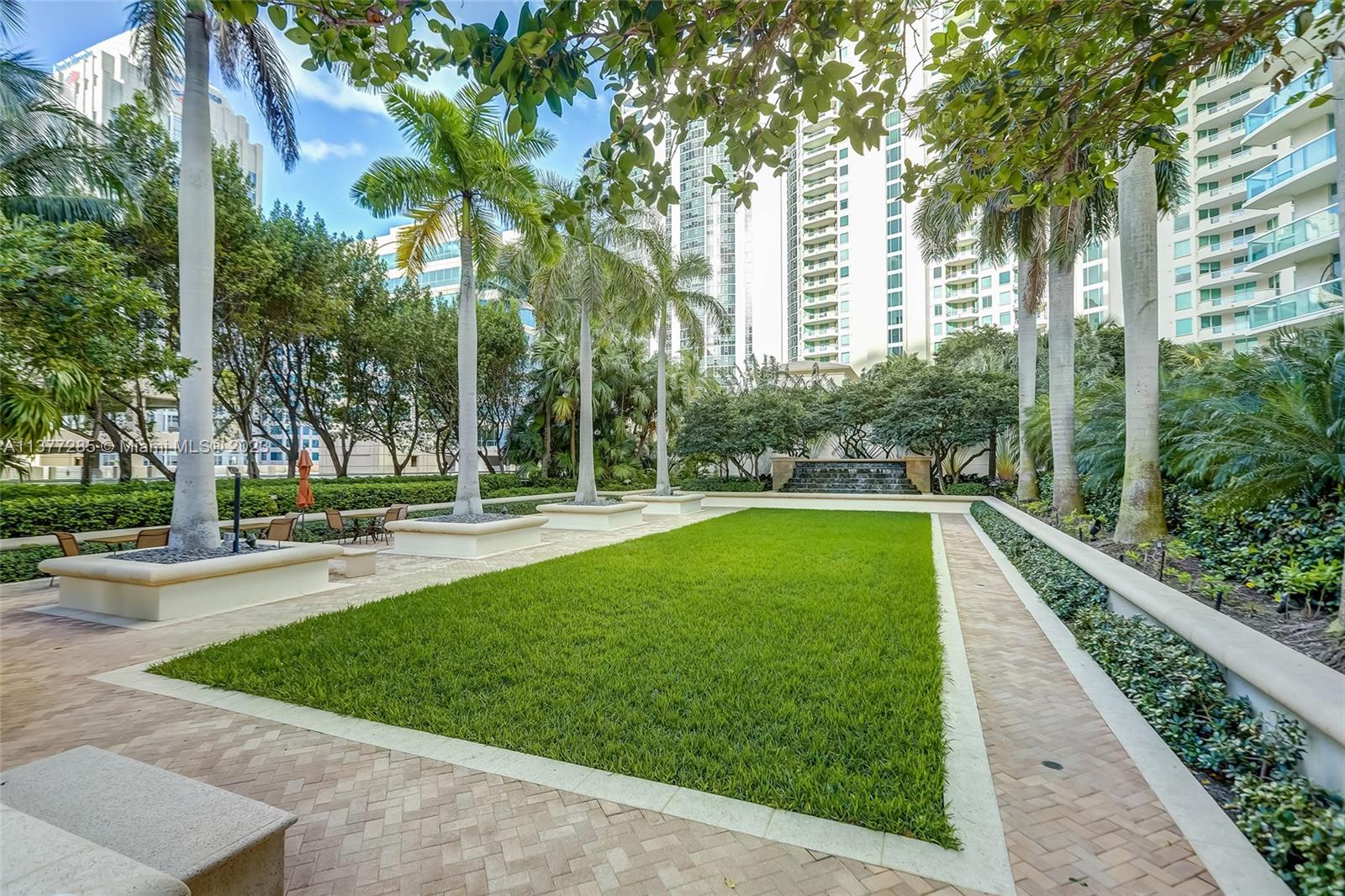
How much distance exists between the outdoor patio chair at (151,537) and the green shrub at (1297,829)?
13198 millimetres

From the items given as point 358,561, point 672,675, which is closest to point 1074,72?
point 672,675

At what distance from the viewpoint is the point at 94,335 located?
4.37 metres

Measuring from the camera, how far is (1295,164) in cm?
2391

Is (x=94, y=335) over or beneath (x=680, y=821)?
over

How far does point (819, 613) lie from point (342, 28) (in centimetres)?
668

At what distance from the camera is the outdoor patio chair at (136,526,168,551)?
9.44 m

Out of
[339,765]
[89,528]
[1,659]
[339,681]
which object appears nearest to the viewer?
[339,765]

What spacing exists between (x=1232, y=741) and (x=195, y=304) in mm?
12128

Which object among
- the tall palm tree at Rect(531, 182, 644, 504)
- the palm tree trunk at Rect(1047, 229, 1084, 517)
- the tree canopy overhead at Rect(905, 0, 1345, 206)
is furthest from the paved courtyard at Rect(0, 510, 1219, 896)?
the tall palm tree at Rect(531, 182, 644, 504)

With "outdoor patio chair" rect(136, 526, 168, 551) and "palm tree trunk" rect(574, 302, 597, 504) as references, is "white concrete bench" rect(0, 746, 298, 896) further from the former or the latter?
"palm tree trunk" rect(574, 302, 597, 504)

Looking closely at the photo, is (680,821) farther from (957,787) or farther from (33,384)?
(33,384)

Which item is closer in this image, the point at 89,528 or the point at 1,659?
the point at 1,659

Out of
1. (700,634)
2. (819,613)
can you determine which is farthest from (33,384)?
(819,613)

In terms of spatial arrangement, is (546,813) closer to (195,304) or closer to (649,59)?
(649,59)
